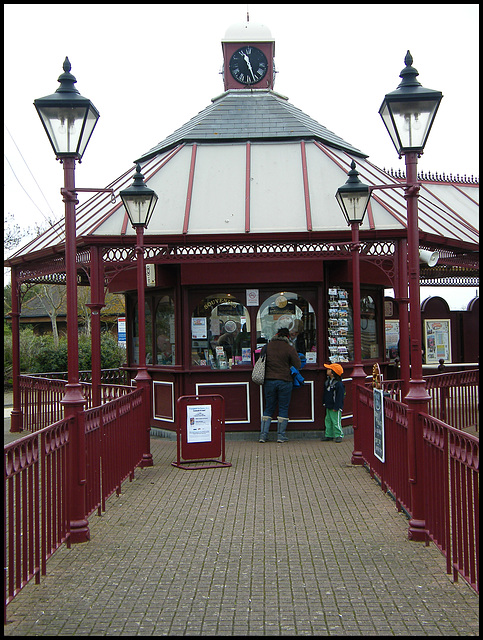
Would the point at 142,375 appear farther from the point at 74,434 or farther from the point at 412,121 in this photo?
the point at 412,121

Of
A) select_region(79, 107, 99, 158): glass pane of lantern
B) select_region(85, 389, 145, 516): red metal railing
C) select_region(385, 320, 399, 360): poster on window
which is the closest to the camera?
select_region(79, 107, 99, 158): glass pane of lantern

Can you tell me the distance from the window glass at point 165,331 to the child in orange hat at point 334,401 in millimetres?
3144

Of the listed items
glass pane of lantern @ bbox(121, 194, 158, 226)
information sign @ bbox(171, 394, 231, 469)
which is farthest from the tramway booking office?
information sign @ bbox(171, 394, 231, 469)

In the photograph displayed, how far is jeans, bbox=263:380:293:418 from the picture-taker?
11.9m

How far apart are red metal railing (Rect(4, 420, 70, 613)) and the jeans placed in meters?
6.13

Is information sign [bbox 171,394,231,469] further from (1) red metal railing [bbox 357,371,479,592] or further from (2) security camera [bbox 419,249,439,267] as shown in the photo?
(2) security camera [bbox 419,249,439,267]

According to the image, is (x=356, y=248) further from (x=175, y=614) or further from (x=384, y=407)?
(x=175, y=614)

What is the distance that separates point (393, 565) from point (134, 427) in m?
4.68

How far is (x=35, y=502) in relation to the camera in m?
5.18

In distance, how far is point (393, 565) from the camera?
5594 millimetres

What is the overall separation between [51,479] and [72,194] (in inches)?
107

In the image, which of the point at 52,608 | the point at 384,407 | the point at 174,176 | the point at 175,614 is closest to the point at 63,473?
the point at 52,608

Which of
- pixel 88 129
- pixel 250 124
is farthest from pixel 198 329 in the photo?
pixel 88 129

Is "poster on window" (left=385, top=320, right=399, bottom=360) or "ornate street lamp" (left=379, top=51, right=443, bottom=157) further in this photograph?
"poster on window" (left=385, top=320, right=399, bottom=360)
